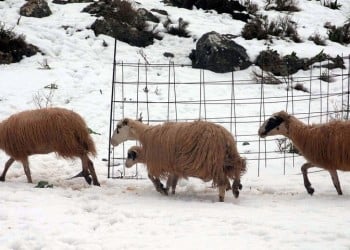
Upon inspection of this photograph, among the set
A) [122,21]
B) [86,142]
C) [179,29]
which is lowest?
[86,142]

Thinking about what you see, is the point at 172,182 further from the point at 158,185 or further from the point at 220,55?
the point at 220,55

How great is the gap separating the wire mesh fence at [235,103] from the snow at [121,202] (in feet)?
0.58

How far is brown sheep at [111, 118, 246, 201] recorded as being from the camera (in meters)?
6.05

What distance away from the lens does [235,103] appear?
418 inches

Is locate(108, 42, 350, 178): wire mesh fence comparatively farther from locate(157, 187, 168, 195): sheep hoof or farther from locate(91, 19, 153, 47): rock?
locate(91, 19, 153, 47): rock

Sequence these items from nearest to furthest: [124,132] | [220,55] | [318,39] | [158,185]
A: 1. [158,185]
2. [124,132]
3. [220,55]
4. [318,39]

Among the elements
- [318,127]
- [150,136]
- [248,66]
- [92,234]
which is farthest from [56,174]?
[248,66]

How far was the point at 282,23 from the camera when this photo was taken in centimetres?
1485

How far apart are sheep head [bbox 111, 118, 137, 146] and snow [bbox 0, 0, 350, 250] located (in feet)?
2.05

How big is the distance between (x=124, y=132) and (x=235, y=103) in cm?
398

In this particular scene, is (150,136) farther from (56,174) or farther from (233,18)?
(233,18)

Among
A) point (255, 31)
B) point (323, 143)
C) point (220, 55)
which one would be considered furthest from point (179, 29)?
point (323, 143)

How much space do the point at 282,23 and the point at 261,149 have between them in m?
7.21

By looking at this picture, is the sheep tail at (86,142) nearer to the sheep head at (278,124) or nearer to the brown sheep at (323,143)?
the sheep head at (278,124)
